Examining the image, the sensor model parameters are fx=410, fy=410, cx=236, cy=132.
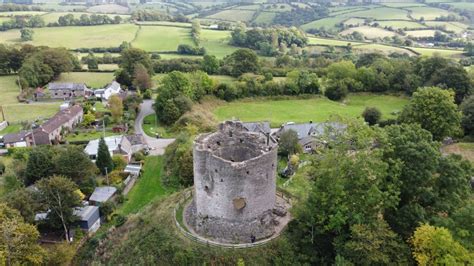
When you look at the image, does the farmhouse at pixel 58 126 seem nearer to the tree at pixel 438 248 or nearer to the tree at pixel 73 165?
the tree at pixel 73 165

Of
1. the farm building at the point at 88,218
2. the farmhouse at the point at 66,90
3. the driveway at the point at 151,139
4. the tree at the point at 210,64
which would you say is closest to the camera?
the farm building at the point at 88,218

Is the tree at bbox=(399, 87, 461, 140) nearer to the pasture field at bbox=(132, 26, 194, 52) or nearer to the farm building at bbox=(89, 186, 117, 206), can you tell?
the farm building at bbox=(89, 186, 117, 206)

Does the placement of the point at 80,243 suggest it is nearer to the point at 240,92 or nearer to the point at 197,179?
the point at 197,179

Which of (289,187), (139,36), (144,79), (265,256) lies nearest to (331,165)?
(265,256)

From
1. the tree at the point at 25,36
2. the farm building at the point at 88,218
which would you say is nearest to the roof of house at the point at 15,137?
the farm building at the point at 88,218

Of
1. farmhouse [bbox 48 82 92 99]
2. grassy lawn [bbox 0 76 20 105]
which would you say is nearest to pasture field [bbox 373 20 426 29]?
farmhouse [bbox 48 82 92 99]

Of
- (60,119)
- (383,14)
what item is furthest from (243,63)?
(383,14)

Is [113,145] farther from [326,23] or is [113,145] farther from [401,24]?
[326,23]
